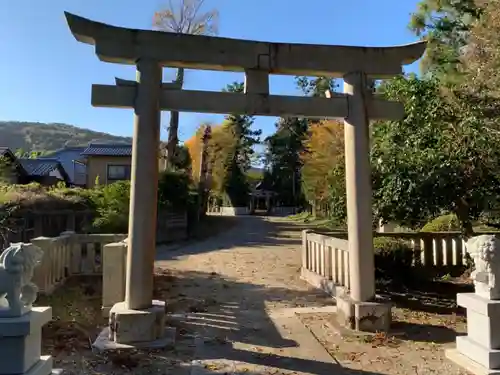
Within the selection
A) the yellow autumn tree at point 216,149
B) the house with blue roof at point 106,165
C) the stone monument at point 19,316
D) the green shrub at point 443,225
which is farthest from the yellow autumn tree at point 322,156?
the stone monument at point 19,316

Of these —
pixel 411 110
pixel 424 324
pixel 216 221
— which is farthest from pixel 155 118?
pixel 216 221

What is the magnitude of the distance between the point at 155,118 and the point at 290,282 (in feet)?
17.7

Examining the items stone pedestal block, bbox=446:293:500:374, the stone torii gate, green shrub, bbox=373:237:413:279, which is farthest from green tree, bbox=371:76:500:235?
stone pedestal block, bbox=446:293:500:374

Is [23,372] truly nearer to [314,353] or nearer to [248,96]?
[314,353]

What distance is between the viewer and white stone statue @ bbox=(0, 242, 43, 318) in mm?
2865

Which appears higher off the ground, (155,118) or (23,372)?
(155,118)

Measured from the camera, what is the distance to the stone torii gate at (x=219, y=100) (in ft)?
16.7

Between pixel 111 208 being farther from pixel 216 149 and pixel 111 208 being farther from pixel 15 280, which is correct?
pixel 216 149

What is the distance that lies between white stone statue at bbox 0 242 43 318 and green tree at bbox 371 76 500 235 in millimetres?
6088

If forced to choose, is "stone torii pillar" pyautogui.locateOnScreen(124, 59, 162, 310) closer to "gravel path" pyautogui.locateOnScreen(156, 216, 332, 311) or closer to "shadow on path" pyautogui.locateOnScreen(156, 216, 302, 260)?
"gravel path" pyautogui.locateOnScreen(156, 216, 332, 311)

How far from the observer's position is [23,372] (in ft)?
9.21

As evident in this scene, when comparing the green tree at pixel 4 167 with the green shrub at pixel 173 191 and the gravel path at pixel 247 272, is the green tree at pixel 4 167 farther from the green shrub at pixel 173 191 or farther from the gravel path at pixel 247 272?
the green shrub at pixel 173 191

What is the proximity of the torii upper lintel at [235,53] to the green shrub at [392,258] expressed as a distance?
345 centimetres

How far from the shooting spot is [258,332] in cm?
560
